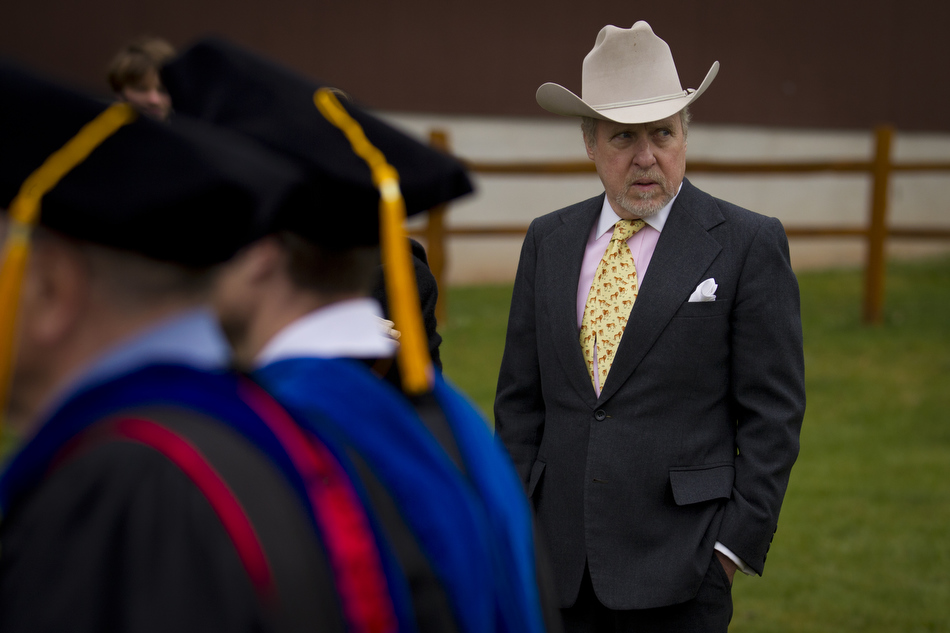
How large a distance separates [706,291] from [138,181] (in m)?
1.84

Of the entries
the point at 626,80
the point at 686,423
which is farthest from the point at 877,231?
the point at 686,423

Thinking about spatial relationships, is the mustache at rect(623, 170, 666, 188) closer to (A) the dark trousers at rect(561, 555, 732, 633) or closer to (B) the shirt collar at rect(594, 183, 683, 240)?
(B) the shirt collar at rect(594, 183, 683, 240)

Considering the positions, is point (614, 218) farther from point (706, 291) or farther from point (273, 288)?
point (273, 288)

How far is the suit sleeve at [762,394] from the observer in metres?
2.60

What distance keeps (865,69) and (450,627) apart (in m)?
14.5

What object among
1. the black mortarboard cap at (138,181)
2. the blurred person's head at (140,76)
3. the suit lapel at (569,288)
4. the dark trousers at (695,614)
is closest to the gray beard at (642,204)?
the suit lapel at (569,288)

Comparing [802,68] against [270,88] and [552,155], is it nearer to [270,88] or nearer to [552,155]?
[552,155]

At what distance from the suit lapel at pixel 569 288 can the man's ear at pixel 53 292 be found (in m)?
1.80

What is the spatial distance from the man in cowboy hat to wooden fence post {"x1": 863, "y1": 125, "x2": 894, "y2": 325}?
7591 millimetres

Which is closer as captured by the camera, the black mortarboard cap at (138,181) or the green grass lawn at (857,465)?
the black mortarboard cap at (138,181)

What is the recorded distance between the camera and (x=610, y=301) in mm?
2789

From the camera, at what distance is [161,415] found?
1.03 metres

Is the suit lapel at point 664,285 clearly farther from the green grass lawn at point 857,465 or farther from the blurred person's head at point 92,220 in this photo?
the green grass lawn at point 857,465

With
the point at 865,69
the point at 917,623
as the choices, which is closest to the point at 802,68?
the point at 865,69
